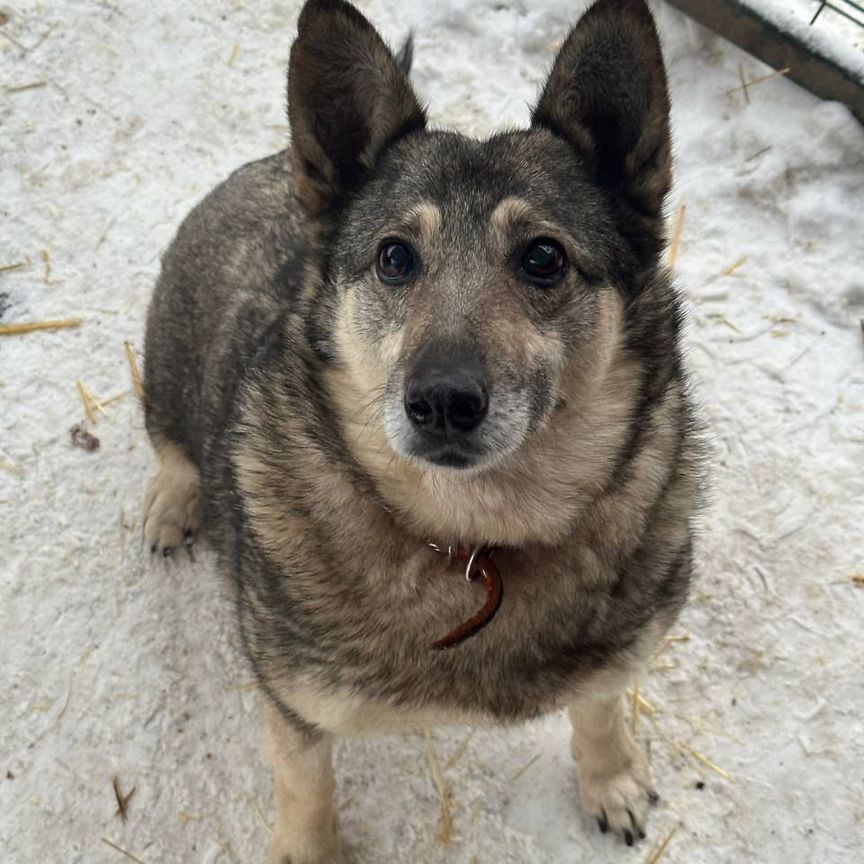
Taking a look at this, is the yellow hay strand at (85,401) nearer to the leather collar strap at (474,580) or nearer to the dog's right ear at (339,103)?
the dog's right ear at (339,103)

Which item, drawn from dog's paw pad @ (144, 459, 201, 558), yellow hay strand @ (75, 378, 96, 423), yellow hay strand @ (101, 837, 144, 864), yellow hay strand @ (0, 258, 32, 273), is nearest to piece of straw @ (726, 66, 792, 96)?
dog's paw pad @ (144, 459, 201, 558)

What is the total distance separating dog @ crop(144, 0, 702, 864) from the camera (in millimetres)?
2242

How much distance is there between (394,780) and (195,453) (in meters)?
1.50

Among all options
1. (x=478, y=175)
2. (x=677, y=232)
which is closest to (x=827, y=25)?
(x=677, y=232)

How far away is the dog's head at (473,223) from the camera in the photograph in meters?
2.11

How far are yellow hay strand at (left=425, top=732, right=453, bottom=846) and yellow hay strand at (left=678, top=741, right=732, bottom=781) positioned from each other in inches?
35.7

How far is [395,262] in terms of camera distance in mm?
2375

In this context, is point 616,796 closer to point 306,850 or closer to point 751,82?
point 306,850

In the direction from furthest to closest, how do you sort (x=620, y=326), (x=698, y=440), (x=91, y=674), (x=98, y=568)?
(x=98, y=568), (x=91, y=674), (x=698, y=440), (x=620, y=326)

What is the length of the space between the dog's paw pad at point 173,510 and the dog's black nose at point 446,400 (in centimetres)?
198

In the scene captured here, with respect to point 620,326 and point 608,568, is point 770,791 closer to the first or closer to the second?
point 608,568

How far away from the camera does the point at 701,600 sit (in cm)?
360

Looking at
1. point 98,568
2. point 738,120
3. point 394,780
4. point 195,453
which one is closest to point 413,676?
point 394,780

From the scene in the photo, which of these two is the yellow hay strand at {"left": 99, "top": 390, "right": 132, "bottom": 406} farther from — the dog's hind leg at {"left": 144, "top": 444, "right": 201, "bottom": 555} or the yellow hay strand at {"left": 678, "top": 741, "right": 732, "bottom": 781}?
the yellow hay strand at {"left": 678, "top": 741, "right": 732, "bottom": 781}
